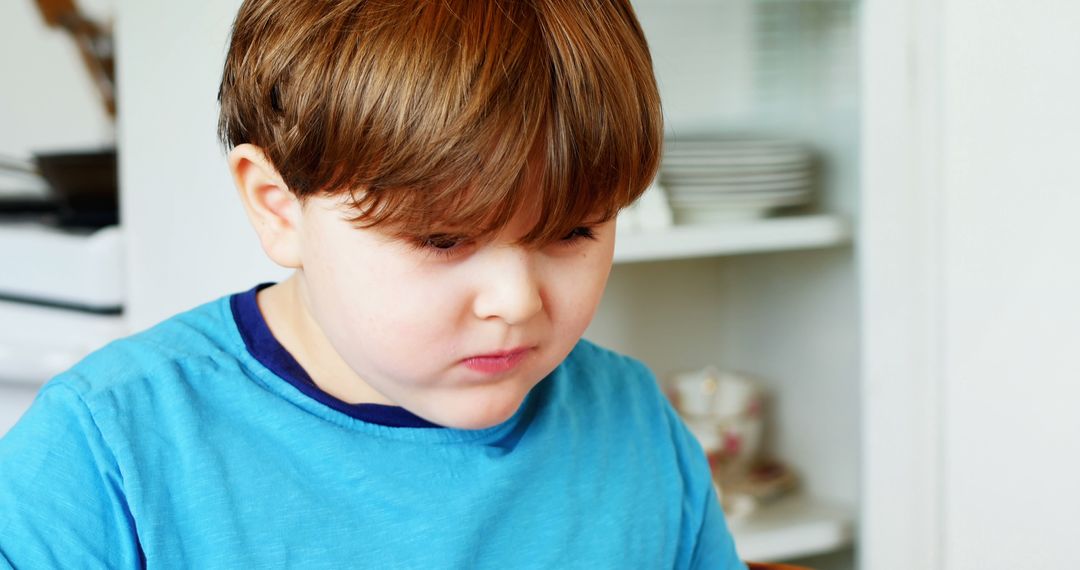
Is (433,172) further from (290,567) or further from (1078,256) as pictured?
(1078,256)

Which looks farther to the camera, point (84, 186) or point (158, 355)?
point (84, 186)

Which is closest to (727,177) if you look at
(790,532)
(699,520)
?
(790,532)

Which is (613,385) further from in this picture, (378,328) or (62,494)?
(62,494)

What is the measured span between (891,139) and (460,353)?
34.0 inches

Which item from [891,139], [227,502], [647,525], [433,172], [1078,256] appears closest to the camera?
[433,172]

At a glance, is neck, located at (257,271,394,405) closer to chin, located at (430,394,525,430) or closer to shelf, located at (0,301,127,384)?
chin, located at (430,394,525,430)

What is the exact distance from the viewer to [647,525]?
93 cm

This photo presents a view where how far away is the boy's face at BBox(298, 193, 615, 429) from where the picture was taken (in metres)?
0.68

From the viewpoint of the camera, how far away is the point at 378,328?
0.70 meters

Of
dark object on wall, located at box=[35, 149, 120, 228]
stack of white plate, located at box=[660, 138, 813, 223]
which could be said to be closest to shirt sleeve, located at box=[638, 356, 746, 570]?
stack of white plate, located at box=[660, 138, 813, 223]

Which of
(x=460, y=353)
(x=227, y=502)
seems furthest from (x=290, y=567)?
(x=460, y=353)

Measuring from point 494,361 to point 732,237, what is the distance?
726mm

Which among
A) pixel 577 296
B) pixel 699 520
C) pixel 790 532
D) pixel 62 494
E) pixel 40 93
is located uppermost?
pixel 40 93

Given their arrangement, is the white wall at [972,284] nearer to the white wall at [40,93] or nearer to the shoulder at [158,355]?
the shoulder at [158,355]
